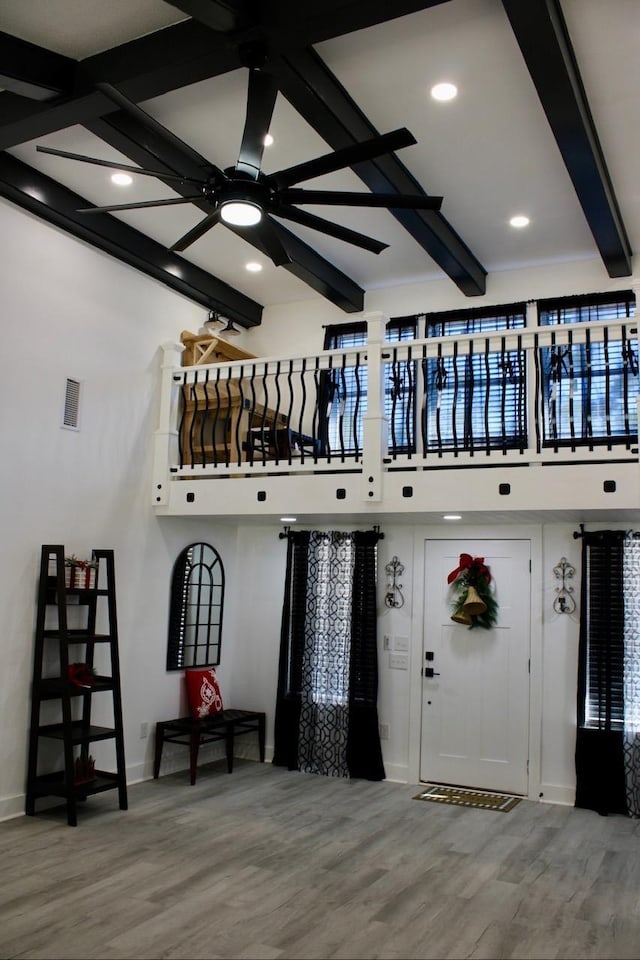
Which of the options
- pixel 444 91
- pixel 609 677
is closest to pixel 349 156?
pixel 444 91

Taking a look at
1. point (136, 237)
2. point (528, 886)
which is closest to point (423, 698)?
point (528, 886)

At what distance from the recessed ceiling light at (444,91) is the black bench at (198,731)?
17.1 feet

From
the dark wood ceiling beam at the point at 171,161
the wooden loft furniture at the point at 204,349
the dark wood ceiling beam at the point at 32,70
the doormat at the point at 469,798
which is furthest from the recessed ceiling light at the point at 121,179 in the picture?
the doormat at the point at 469,798

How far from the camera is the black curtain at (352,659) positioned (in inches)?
291

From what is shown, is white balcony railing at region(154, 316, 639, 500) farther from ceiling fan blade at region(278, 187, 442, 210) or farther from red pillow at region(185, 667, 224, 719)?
ceiling fan blade at region(278, 187, 442, 210)

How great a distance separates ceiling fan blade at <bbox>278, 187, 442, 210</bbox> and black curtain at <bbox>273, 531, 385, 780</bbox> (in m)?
3.98

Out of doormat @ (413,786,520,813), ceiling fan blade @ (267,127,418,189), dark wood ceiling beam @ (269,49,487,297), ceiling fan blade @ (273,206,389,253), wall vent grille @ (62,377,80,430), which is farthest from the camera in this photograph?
doormat @ (413,786,520,813)

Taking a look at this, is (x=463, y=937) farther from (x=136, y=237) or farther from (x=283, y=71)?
(x=136, y=237)

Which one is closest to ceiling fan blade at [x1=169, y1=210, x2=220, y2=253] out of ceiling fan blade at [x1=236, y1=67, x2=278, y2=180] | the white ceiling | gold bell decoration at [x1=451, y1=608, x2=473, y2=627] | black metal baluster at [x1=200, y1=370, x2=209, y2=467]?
ceiling fan blade at [x1=236, y1=67, x2=278, y2=180]

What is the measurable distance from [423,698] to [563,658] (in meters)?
1.34

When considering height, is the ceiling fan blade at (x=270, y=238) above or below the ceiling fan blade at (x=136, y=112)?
below

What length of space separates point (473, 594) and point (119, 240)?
4.33m

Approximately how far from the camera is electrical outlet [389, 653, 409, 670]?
7.50 m

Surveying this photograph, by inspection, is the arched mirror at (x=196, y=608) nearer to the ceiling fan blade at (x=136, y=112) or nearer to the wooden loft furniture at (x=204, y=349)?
the wooden loft furniture at (x=204, y=349)
